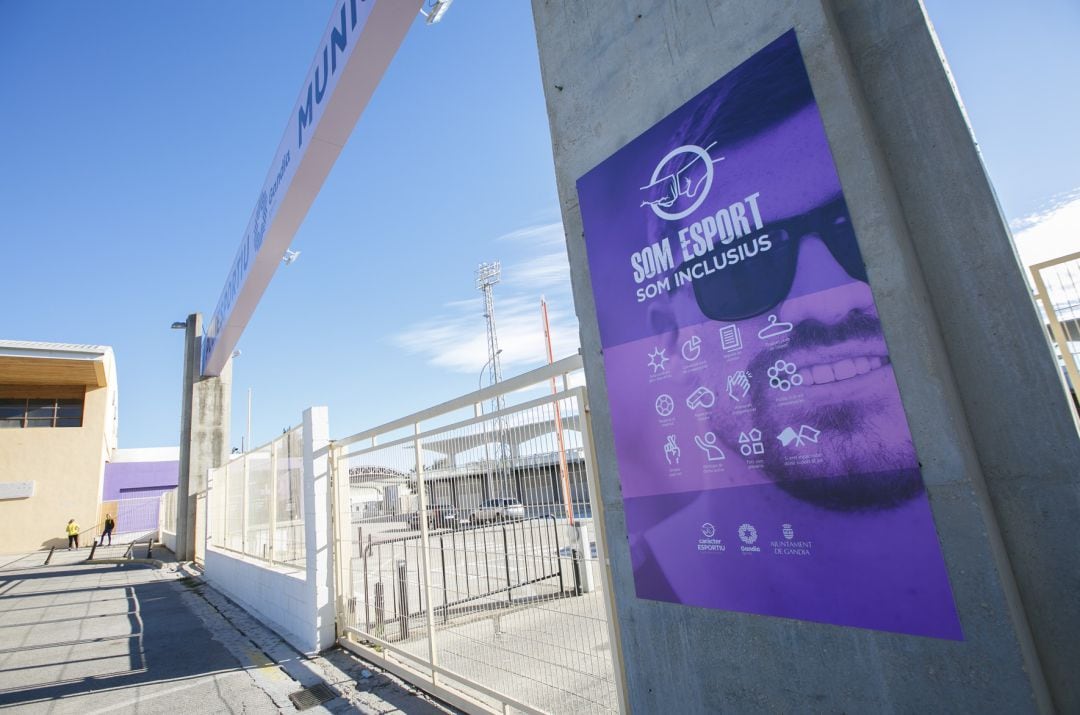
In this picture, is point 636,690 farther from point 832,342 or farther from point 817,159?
point 817,159

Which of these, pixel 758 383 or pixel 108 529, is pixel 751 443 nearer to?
pixel 758 383

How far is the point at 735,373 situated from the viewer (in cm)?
223

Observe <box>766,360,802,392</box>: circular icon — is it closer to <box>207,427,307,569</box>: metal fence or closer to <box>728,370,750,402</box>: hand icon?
<box>728,370,750,402</box>: hand icon

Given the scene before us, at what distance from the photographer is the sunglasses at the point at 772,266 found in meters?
1.97

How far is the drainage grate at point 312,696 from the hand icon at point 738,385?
4.38m

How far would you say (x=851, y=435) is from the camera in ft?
6.29

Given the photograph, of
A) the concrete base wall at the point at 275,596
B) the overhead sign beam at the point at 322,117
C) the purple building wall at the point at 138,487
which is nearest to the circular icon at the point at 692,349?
the overhead sign beam at the point at 322,117

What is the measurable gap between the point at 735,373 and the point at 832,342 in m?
0.40

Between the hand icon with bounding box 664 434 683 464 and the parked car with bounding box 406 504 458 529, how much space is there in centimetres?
232

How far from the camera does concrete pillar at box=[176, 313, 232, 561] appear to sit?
53.1 feet

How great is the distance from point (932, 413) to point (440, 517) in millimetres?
3634

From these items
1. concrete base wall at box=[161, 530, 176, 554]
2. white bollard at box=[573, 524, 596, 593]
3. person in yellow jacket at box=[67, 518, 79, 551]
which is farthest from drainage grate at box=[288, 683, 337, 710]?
person in yellow jacket at box=[67, 518, 79, 551]

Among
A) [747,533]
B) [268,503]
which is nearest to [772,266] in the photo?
[747,533]

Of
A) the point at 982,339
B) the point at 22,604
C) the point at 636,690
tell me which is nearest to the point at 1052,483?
the point at 982,339
